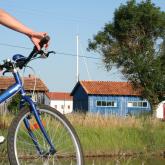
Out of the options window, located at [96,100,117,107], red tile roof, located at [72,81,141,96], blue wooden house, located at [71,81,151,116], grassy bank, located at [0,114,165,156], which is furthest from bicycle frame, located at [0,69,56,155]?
window, located at [96,100,117,107]

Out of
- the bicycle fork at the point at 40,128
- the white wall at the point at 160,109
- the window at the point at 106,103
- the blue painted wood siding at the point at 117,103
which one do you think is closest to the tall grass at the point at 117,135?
the bicycle fork at the point at 40,128

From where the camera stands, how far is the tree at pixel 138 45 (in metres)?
37.0

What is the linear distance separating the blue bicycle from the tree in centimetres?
3388

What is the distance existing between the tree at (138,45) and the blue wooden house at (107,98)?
556 inches

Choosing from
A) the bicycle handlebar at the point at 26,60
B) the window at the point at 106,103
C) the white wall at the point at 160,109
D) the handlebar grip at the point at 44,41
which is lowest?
the bicycle handlebar at the point at 26,60

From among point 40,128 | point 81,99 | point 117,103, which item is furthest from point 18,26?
point 81,99

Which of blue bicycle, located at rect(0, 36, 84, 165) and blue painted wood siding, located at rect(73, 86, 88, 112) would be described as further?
blue painted wood siding, located at rect(73, 86, 88, 112)

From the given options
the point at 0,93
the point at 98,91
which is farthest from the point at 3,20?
the point at 98,91

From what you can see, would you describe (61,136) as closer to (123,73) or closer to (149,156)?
(149,156)

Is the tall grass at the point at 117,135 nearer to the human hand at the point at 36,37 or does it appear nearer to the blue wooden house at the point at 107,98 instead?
the human hand at the point at 36,37

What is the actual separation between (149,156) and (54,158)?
1408 cm

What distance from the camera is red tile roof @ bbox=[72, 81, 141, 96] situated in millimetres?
53875

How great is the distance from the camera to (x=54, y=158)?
10.2 ft

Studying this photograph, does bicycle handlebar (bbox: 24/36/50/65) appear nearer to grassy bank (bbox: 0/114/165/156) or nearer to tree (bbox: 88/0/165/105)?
grassy bank (bbox: 0/114/165/156)
